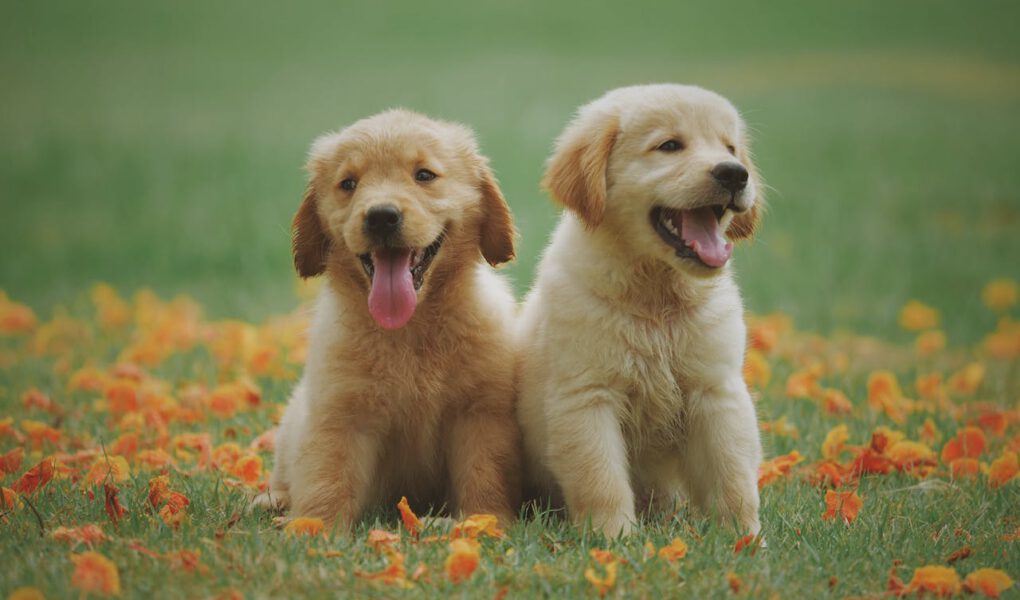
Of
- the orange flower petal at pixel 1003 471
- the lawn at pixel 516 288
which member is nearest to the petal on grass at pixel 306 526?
the lawn at pixel 516 288

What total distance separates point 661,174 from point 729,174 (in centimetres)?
22

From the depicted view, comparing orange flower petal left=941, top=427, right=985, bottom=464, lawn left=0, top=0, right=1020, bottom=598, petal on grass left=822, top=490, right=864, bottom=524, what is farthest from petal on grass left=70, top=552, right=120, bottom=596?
orange flower petal left=941, top=427, right=985, bottom=464

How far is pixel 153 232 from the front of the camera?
9.60 m

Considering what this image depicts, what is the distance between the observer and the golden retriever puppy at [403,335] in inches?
143

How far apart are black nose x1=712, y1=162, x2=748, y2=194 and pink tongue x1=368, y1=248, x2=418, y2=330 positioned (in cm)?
101

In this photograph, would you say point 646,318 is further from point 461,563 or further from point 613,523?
point 461,563

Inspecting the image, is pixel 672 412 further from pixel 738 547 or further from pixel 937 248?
pixel 937 248

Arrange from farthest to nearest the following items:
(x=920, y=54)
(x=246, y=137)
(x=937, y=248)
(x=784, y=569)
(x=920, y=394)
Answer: (x=920, y=54) → (x=246, y=137) → (x=937, y=248) → (x=920, y=394) → (x=784, y=569)

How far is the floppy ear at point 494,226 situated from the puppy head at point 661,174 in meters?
0.26

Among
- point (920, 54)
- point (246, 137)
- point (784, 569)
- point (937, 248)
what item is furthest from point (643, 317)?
point (920, 54)

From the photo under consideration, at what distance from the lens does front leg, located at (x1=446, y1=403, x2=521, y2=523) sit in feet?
12.1

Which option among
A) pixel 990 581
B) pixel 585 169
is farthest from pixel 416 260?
pixel 990 581

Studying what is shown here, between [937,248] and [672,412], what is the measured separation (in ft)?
20.9

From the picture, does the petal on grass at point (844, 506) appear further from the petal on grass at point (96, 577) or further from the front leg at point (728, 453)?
the petal on grass at point (96, 577)
